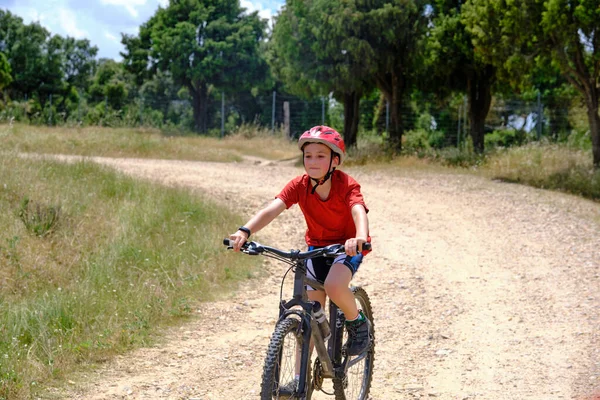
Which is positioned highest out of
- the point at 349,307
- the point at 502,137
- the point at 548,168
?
the point at 502,137

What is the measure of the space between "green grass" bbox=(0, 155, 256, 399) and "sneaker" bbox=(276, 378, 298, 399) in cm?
209

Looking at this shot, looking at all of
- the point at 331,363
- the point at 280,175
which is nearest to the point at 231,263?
the point at 331,363

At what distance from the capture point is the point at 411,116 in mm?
34438

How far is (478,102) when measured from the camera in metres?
23.0

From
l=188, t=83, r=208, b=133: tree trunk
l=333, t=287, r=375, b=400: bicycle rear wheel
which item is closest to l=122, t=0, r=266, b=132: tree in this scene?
l=188, t=83, r=208, b=133: tree trunk

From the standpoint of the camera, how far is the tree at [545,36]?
Answer: 15.9 m

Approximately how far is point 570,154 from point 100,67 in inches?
1576

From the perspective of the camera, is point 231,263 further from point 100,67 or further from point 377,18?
point 100,67

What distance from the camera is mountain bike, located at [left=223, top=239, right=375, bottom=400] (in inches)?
158

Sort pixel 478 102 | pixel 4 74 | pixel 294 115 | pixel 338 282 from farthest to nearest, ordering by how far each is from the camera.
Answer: pixel 4 74 < pixel 294 115 < pixel 478 102 < pixel 338 282

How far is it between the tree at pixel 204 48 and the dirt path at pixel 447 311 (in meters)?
24.6

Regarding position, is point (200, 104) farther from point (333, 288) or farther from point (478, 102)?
point (333, 288)

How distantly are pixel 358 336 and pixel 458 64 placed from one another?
60.7ft

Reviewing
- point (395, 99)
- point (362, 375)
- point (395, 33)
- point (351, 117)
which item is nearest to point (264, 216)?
point (362, 375)
